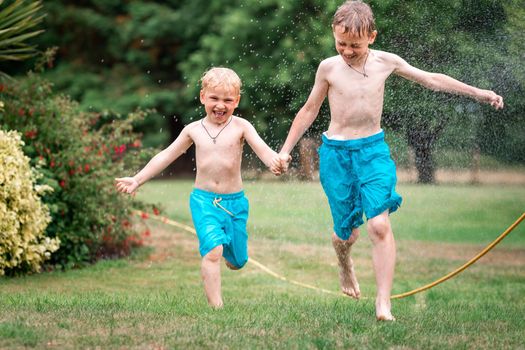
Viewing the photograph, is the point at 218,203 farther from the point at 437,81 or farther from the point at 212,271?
the point at 437,81

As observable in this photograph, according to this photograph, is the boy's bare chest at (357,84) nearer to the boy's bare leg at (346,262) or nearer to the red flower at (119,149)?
the boy's bare leg at (346,262)

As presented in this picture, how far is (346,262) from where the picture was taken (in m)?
6.28

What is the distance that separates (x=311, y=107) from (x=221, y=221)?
0.89 m

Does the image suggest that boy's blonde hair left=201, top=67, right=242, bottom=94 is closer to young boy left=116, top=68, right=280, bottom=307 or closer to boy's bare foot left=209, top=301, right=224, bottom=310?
young boy left=116, top=68, right=280, bottom=307

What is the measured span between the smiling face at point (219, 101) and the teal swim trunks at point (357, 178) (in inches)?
23.8

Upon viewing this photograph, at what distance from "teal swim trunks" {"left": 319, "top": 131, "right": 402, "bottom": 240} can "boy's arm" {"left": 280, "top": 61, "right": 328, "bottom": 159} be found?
185 mm

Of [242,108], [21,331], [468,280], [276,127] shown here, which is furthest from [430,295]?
[242,108]

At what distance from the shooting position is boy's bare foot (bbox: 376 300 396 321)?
16.8ft

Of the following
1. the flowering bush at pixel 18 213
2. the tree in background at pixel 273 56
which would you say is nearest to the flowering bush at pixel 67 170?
the flowering bush at pixel 18 213

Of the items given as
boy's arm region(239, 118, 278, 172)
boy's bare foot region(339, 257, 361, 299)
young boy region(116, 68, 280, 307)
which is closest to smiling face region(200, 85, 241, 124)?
young boy region(116, 68, 280, 307)

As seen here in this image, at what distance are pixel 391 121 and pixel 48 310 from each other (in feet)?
14.2

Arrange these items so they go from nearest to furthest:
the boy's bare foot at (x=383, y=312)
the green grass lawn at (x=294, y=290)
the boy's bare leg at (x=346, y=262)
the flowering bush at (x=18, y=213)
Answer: the green grass lawn at (x=294, y=290) → the boy's bare foot at (x=383, y=312) → the boy's bare leg at (x=346, y=262) → the flowering bush at (x=18, y=213)

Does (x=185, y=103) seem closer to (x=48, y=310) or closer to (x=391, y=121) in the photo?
(x=391, y=121)

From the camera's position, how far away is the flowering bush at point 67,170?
859cm
